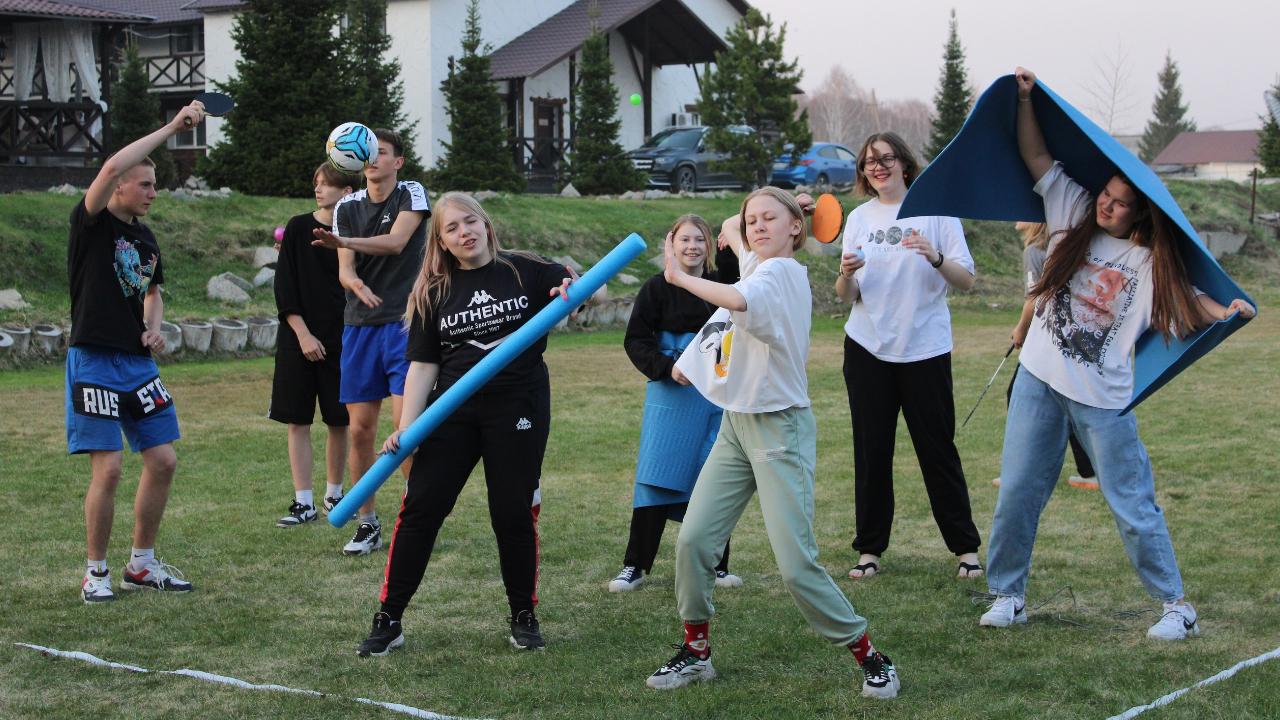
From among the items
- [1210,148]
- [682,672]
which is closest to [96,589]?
[682,672]

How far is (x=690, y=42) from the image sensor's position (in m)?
35.3

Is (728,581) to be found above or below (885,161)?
below

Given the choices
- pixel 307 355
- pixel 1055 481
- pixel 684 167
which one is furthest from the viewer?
pixel 684 167

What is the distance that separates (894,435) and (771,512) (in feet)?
5.65

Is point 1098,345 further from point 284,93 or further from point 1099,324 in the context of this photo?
point 284,93

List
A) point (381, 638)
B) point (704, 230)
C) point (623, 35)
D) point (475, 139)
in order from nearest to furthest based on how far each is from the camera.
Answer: point (381, 638)
point (704, 230)
point (475, 139)
point (623, 35)

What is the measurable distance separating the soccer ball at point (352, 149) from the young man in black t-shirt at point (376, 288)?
0.25 feet

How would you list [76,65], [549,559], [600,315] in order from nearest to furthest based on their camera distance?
[549,559] < [600,315] < [76,65]

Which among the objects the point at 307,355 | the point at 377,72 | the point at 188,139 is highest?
the point at 377,72

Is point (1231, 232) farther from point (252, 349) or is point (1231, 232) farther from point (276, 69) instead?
point (252, 349)

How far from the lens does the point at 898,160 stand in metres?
5.09

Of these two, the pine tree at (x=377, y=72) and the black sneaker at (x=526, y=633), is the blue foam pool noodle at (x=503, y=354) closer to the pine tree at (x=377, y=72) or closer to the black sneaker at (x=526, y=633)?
the black sneaker at (x=526, y=633)

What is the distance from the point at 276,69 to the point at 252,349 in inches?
306

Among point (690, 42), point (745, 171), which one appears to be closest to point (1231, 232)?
point (745, 171)
